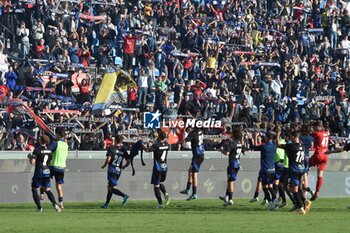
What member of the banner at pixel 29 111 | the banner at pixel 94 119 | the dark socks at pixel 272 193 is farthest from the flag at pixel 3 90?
Result: the dark socks at pixel 272 193

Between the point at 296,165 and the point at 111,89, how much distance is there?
12.1m

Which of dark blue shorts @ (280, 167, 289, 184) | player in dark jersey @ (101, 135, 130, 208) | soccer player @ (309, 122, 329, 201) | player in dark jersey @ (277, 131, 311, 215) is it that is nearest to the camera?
player in dark jersey @ (277, 131, 311, 215)

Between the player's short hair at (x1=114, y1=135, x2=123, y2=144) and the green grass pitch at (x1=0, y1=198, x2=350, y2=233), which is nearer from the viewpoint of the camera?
the green grass pitch at (x1=0, y1=198, x2=350, y2=233)

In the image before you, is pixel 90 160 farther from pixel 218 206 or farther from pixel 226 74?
pixel 226 74

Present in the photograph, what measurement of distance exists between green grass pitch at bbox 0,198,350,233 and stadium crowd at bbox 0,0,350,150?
20.7ft

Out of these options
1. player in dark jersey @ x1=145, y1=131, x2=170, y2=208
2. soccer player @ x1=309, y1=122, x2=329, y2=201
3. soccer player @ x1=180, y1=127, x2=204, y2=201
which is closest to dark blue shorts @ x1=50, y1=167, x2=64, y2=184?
player in dark jersey @ x1=145, y1=131, x2=170, y2=208

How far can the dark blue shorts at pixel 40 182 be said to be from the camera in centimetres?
2834

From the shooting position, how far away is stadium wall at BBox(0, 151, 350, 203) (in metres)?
32.8

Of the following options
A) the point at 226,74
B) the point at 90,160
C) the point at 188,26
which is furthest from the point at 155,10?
the point at 90,160

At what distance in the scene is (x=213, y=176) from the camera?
36250mm

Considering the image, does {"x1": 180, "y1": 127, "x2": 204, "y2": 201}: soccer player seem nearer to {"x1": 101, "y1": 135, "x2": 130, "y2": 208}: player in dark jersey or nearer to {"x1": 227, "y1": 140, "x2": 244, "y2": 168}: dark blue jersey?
{"x1": 227, "y1": 140, "x2": 244, "y2": 168}: dark blue jersey

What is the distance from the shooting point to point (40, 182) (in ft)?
93.2

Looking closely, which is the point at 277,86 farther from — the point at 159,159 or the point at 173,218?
the point at 173,218

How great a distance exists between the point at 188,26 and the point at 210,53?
1535 mm
